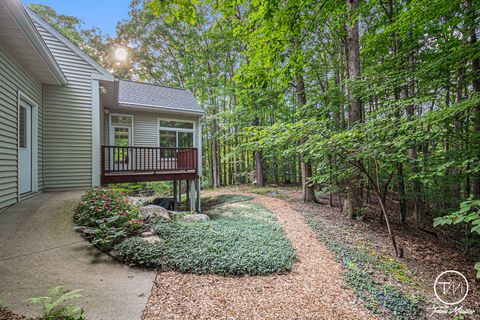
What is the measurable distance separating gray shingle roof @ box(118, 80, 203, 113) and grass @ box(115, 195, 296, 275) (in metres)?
6.60

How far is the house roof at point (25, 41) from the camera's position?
323 centimetres

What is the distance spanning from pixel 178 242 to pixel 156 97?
8.38 m

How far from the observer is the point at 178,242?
342cm

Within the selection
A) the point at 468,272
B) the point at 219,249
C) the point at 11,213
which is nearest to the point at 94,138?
the point at 11,213

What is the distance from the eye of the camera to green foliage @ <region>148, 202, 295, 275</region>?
2.97 meters

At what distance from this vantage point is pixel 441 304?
2859 millimetres

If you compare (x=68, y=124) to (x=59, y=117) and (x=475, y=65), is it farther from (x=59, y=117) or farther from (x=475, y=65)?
(x=475, y=65)

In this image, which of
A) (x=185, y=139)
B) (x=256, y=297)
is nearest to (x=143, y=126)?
(x=185, y=139)

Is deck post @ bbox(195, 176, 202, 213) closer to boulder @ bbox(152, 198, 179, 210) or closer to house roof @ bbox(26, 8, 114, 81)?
boulder @ bbox(152, 198, 179, 210)

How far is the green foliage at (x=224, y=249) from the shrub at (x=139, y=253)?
0.11 metres

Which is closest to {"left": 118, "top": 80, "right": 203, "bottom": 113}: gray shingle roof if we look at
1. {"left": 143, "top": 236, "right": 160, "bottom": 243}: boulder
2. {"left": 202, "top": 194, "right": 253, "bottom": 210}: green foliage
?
{"left": 202, "top": 194, "right": 253, "bottom": 210}: green foliage

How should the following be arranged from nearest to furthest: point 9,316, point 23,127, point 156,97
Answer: point 9,316 → point 23,127 → point 156,97

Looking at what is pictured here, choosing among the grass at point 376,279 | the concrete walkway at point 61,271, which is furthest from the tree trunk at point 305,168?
the concrete walkway at point 61,271

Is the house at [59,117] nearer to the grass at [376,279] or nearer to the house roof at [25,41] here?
the house roof at [25,41]
